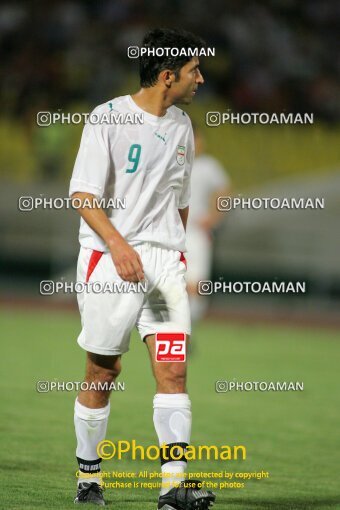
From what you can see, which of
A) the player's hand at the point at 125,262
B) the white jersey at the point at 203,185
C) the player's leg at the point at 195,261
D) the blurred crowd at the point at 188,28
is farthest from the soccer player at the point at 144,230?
the blurred crowd at the point at 188,28

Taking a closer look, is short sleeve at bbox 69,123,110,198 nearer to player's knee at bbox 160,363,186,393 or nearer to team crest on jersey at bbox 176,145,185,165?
team crest on jersey at bbox 176,145,185,165

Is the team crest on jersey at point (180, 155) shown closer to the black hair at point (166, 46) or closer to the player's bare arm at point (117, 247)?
the black hair at point (166, 46)

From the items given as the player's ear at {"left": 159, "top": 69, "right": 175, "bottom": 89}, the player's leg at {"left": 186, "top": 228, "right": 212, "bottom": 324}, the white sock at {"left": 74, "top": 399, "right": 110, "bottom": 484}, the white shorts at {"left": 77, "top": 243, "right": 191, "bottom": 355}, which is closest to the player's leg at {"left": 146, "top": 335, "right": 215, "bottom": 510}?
the white shorts at {"left": 77, "top": 243, "right": 191, "bottom": 355}

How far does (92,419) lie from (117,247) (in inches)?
34.9

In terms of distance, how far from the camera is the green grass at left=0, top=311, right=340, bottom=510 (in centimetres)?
535

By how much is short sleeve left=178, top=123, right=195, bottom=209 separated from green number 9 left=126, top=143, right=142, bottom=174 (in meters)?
0.27

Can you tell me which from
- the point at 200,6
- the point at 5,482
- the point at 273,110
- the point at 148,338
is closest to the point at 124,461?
the point at 5,482

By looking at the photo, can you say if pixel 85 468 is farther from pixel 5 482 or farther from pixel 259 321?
pixel 259 321

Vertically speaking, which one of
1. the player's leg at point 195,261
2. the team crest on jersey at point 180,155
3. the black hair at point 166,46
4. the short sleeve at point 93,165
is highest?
the player's leg at point 195,261

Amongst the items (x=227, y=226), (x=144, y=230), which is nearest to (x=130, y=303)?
(x=144, y=230)

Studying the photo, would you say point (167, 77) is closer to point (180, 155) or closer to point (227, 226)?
point (180, 155)

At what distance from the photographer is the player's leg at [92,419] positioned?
4.97m

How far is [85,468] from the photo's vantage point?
5.11 metres

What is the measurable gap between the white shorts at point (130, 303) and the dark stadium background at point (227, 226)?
0.78 meters
